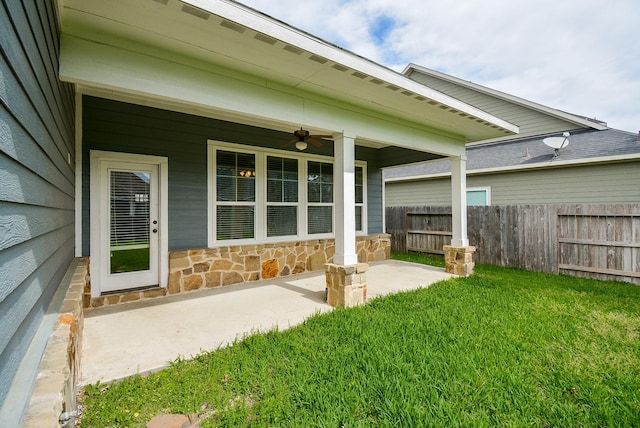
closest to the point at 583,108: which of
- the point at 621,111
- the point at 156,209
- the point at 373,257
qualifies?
the point at 621,111

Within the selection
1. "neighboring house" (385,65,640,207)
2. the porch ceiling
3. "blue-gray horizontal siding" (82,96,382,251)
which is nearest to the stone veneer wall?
"blue-gray horizontal siding" (82,96,382,251)

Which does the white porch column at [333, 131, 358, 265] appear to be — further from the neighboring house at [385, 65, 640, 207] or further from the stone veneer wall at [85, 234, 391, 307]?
the neighboring house at [385, 65, 640, 207]

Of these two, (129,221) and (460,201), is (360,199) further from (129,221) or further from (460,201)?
(129,221)

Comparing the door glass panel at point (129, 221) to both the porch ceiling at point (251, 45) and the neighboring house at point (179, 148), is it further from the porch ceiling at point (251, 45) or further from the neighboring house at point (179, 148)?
the porch ceiling at point (251, 45)

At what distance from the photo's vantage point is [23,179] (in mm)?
1209

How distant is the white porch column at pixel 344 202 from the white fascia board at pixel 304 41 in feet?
3.02

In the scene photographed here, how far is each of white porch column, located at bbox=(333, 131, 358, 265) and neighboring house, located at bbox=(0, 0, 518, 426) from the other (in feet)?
0.06

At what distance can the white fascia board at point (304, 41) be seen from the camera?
2.38 metres

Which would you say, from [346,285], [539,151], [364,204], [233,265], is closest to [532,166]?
[539,151]

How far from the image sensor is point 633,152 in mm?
6598

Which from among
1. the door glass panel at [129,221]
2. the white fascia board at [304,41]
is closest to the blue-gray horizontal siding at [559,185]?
the white fascia board at [304,41]

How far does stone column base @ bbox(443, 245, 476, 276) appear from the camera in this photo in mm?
5781

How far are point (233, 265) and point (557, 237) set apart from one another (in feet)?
20.7

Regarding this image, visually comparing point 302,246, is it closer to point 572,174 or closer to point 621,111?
point 572,174
